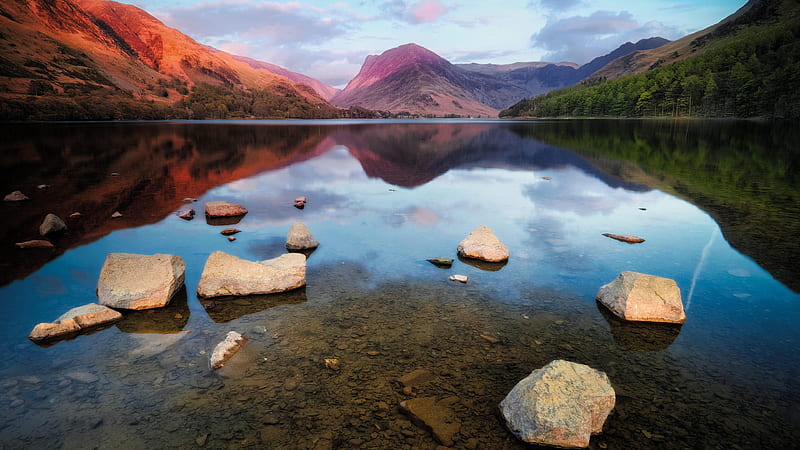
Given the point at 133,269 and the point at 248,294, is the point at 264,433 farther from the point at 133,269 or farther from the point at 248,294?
the point at 133,269

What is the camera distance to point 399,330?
1103 cm

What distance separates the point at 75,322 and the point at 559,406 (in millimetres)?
12820

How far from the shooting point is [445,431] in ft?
24.3

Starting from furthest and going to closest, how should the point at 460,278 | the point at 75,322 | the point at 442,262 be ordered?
the point at 442,262 < the point at 460,278 < the point at 75,322

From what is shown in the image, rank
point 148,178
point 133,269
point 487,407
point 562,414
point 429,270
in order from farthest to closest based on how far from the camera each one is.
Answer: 1. point 148,178
2. point 429,270
3. point 133,269
4. point 487,407
5. point 562,414

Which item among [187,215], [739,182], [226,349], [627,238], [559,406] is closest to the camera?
[559,406]

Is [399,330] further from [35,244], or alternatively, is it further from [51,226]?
[51,226]

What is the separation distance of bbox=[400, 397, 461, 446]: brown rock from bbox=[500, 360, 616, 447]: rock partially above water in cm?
107

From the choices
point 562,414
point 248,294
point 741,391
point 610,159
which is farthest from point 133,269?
point 610,159

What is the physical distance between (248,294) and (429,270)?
682cm

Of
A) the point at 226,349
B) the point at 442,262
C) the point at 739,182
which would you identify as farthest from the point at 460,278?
the point at 739,182

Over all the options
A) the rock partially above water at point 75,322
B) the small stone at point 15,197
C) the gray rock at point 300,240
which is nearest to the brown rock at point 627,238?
the gray rock at point 300,240

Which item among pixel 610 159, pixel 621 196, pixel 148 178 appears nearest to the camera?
pixel 621 196

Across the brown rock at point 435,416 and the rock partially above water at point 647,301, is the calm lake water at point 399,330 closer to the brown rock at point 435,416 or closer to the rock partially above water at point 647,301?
the brown rock at point 435,416
